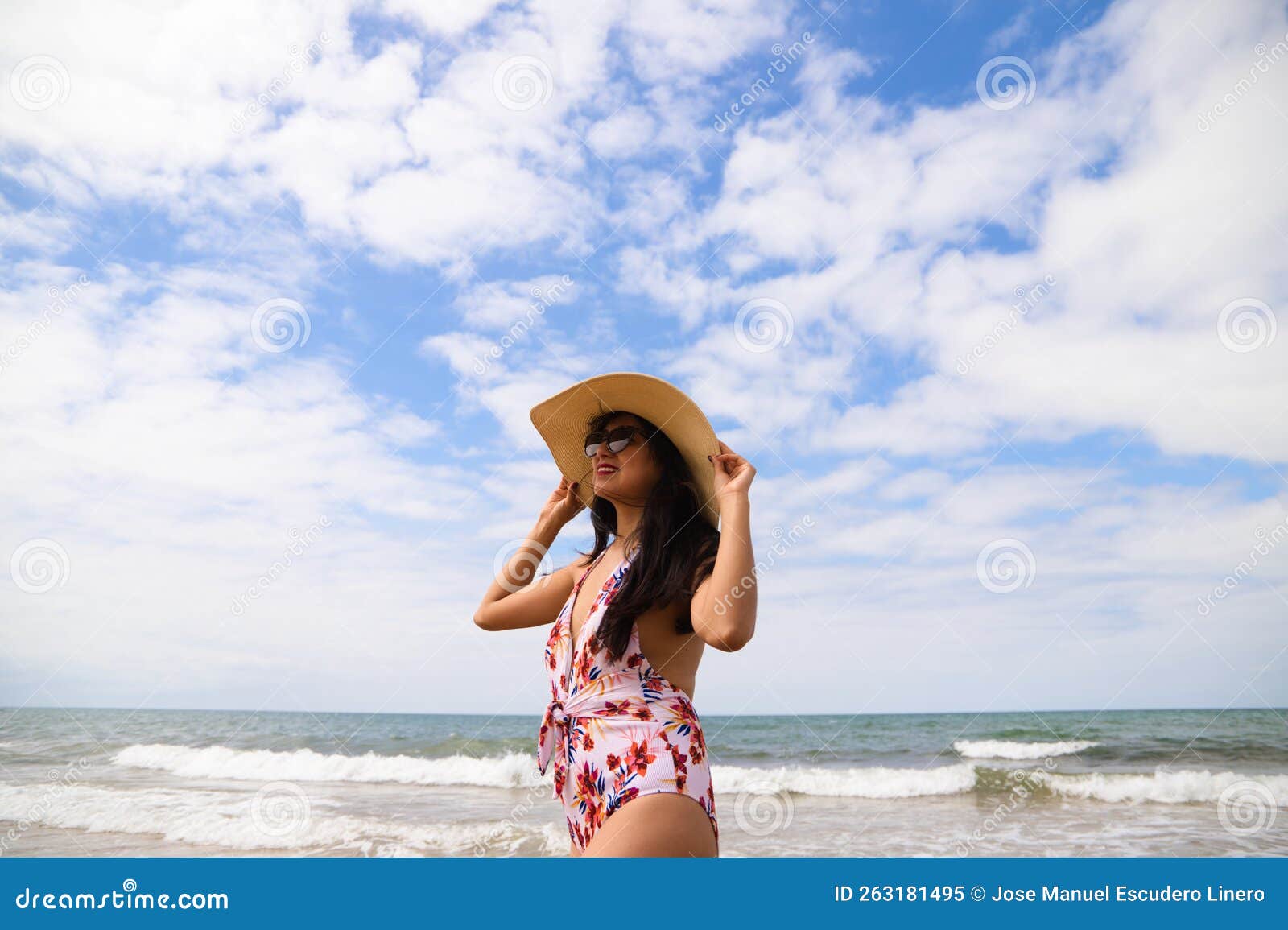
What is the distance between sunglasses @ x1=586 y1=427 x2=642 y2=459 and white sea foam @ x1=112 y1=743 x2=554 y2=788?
Result: 1267cm

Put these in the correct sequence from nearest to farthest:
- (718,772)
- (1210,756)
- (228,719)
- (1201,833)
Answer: (1201,833)
(718,772)
(1210,756)
(228,719)

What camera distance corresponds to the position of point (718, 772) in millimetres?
15492

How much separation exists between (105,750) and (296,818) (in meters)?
10.7

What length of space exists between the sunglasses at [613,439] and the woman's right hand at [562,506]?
13.7 inches

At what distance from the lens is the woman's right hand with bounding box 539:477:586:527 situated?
3.20m

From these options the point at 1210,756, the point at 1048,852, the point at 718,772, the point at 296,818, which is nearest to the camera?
the point at 1048,852

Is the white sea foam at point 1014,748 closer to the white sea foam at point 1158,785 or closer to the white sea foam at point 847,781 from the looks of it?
the white sea foam at point 1158,785

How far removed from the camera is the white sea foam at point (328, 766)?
15469mm

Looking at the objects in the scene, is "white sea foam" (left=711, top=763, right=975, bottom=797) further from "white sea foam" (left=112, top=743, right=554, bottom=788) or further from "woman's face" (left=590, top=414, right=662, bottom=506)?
"woman's face" (left=590, top=414, right=662, bottom=506)

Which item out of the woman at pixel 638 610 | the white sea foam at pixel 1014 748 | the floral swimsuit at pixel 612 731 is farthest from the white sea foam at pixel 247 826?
the white sea foam at pixel 1014 748

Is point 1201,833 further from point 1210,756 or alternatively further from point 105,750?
point 105,750

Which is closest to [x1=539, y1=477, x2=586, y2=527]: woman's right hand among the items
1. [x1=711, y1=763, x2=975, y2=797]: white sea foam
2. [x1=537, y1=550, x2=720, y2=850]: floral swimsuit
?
[x1=537, y1=550, x2=720, y2=850]: floral swimsuit

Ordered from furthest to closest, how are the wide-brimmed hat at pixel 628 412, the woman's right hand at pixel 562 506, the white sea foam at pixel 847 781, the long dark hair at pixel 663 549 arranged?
the white sea foam at pixel 847 781, the woman's right hand at pixel 562 506, the wide-brimmed hat at pixel 628 412, the long dark hair at pixel 663 549
